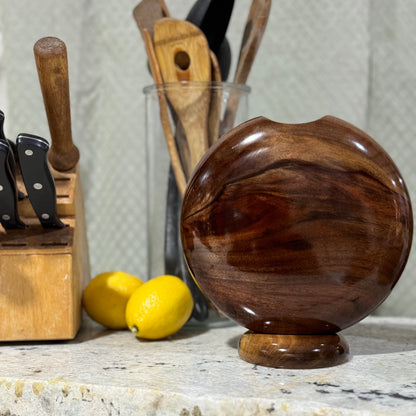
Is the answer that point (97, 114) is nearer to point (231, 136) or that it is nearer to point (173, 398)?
point (231, 136)

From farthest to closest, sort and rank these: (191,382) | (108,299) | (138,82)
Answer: (138,82)
(108,299)
(191,382)

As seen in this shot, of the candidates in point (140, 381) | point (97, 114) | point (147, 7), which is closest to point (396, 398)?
point (140, 381)

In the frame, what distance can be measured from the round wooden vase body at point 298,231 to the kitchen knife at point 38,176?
16 cm

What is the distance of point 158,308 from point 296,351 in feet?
0.66

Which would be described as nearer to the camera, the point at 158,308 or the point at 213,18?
the point at 158,308

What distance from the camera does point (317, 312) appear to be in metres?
0.56

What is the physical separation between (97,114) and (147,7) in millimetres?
Answer: 281

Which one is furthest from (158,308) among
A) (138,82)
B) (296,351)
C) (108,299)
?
(138,82)

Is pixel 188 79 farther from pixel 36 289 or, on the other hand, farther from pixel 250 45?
pixel 36 289

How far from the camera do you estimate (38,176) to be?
639 mm

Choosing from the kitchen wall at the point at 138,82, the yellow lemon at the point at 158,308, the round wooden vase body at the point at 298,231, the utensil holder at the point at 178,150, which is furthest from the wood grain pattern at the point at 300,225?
the kitchen wall at the point at 138,82

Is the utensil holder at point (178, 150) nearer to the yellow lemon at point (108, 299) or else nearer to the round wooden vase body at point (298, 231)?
the yellow lemon at point (108, 299)

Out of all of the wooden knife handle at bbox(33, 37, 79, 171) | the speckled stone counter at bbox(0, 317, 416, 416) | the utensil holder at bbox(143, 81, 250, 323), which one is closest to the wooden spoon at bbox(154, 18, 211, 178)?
the utensil holder at bbox(143, 81, 250, 323)

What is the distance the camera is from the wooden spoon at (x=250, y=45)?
0.80 meters
